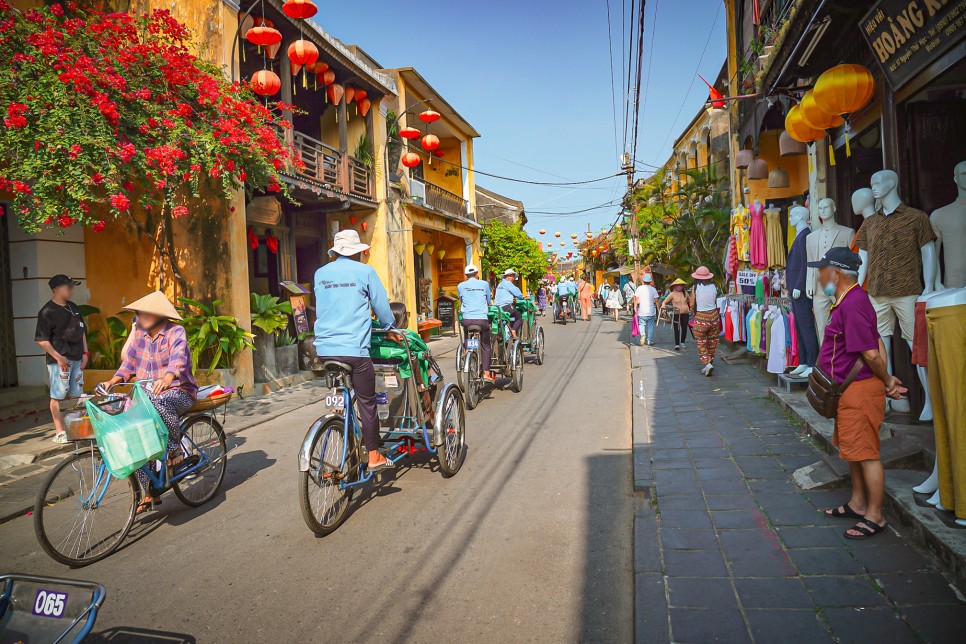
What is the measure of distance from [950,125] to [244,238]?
9.73 metres

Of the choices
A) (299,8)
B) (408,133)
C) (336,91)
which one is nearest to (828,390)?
(299,8)

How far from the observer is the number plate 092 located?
232 cm

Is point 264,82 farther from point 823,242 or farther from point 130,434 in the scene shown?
point 823,242

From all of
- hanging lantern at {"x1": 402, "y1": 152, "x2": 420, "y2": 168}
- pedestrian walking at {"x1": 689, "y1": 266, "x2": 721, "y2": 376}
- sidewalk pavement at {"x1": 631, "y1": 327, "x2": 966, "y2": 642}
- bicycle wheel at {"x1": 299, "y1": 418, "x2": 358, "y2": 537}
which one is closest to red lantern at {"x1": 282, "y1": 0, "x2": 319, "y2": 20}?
hanging lantern at {"x1": 402, "y1": 152, "x2": 420, "y2": 168}

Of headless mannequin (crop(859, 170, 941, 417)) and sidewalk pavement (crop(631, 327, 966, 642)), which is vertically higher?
headless mannequin (crop(859, 170, 941, 417))

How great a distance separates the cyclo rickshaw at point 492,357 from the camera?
8695 mm

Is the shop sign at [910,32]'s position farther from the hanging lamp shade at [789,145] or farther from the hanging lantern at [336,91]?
the hanging lantern at [336,91]

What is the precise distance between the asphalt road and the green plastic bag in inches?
26.8

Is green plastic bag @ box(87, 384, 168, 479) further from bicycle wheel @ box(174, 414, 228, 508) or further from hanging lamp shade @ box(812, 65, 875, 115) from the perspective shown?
hanging lamp shade @ box(812, 65, 875, 115)

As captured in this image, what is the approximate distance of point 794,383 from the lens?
768 cm

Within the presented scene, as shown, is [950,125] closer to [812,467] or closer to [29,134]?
[812,467]

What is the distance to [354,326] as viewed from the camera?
15.6ft

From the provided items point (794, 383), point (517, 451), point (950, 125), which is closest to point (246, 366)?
point (517, 451)

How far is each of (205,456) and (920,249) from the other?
19.8 feet
